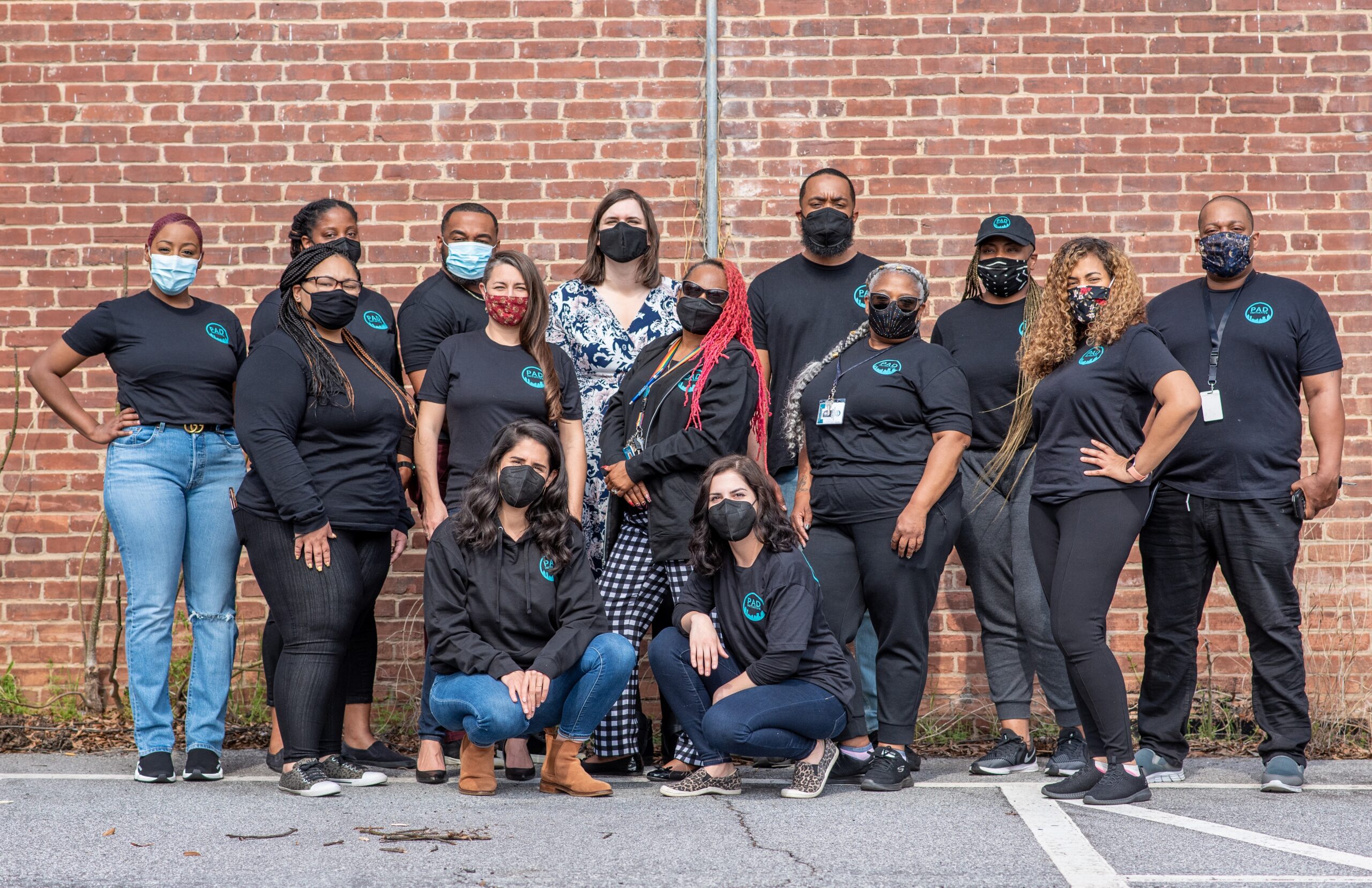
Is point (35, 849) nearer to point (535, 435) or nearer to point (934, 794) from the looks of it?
point (535, 435)

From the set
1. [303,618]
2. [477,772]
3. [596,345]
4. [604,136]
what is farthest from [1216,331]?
[303,618]

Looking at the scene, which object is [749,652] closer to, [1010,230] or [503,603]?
[503,603]

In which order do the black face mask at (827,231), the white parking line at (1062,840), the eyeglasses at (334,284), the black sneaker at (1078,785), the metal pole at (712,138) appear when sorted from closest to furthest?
the white parking line at (1062,840) → the black sneaker at (1078,785) → the eyeglasses at (334,284) → the black face mask at (827,231) → the metal pole at (712,138)

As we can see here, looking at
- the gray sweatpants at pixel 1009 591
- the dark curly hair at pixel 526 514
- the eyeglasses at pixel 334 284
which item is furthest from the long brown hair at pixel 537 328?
the gray sweatpants at pixel 1009 591

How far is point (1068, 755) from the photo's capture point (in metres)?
5.02

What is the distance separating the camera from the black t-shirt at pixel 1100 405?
454 cm

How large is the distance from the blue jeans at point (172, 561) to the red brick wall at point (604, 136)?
139 centimetres

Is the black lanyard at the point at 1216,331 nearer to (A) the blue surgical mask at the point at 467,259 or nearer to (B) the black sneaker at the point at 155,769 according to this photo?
(A) the blue surgical mask at the point at 467,259

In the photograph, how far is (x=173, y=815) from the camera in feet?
14.1

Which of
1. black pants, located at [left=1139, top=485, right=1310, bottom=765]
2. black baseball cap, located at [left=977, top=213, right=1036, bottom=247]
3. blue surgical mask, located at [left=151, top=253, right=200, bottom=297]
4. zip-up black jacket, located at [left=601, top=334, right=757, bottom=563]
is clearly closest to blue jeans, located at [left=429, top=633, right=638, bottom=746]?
zip-up black jacket, located at [left=601, top=334, right=757, bottom=563]

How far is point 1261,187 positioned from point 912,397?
2.64 m

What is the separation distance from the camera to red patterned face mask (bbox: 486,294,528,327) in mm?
4992

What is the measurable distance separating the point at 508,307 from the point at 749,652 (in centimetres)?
165

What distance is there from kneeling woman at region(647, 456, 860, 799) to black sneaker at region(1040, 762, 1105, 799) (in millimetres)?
808
